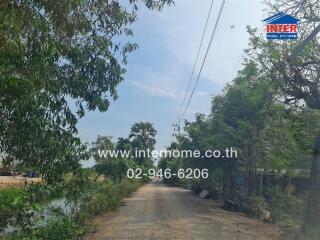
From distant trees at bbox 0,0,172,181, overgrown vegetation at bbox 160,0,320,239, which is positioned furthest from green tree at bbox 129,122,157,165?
distant trees at bbox 0,0,172,181

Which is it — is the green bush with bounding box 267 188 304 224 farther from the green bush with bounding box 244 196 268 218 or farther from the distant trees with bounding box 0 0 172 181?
the distant trees with bounding box 0 0 172 181

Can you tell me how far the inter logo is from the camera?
13814mm

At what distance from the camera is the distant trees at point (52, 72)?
5199 millimetres

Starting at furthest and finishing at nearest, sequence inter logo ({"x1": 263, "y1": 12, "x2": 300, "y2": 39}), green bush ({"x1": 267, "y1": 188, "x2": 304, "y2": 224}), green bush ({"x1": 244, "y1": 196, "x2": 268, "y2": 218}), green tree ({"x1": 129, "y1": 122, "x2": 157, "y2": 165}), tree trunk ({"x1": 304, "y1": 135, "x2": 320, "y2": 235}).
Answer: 1. green tree ({"x1": 129, "y1": 122, "x2": 157, "y2": 165})
2. green bush ({"x1": 244, "y1": 196, "x2": 268, "y2": 218})
3. green bush ({"x1": 267, "y1": 188, "x2": 304, "y2": 224})
4. inter logo ({"x1": 263, "y1": 12, "x2": 300, "y2": 39})
5. tree trunk ({"x1": 304, "y1": 135, "x2": 320, "y2": 235})

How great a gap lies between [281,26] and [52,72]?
10.0 meters

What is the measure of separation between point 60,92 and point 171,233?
7213mm

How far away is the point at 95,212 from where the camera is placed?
1873 centimetres

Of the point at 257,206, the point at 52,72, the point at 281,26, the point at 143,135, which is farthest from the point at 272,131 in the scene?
the point at 143,135

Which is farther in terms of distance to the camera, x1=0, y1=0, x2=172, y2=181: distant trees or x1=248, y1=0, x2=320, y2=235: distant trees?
x1=248, y1=0, x2=320, y2=235: distant trees

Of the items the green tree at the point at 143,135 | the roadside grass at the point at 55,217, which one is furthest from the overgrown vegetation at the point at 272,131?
the green tree at the point at 143,135

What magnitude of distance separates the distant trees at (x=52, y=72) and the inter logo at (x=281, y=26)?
744 centimetres

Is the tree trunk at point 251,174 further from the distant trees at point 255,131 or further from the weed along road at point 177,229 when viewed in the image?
the weed along road at point 177,229

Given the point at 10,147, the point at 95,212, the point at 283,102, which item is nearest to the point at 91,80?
the point at 10,147

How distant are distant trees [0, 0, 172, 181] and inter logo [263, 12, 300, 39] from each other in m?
7.44
